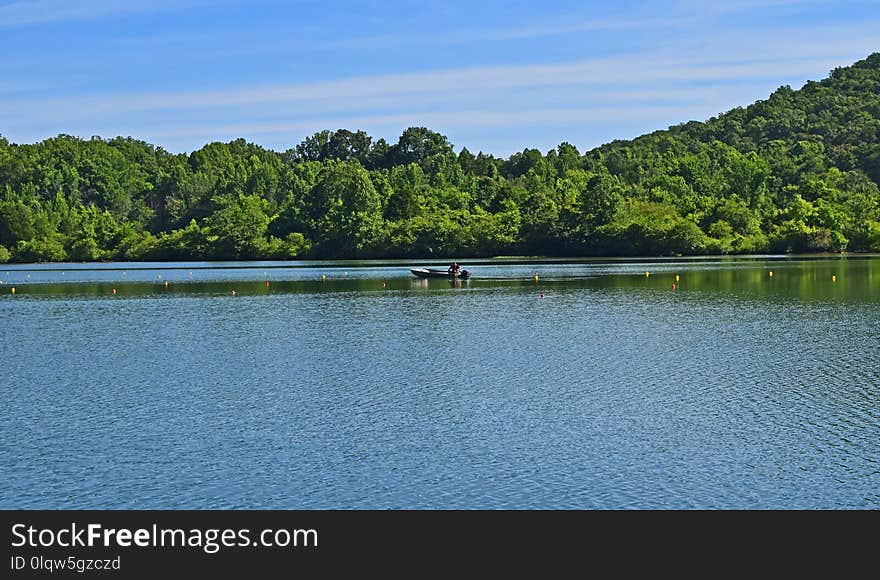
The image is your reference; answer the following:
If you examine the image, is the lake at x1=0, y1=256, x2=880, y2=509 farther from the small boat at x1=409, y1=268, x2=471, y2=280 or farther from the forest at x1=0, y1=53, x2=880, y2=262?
the forest at x1=0, y1=53, x2=880, y2=262

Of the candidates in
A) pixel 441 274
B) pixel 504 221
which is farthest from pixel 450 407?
pixel 504 221

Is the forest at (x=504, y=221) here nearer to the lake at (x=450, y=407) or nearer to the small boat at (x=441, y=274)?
the small boat at (x=441, y=274)

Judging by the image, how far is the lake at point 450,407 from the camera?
2434cm

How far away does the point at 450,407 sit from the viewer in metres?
33.6

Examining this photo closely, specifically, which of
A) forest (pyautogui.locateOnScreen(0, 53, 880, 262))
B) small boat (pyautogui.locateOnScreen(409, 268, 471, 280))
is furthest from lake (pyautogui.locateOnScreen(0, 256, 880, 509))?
forest (pyautogui.locateOnScreen(0, 53, 880, 262))

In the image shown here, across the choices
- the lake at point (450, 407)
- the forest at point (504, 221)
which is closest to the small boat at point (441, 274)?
the lake at point (450, 407)

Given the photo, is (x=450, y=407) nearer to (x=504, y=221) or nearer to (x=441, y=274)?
(x=441, y=274)

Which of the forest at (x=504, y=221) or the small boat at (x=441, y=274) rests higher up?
the forest at (x=504, y=221)

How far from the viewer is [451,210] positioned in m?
183

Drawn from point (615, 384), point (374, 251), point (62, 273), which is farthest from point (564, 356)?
point (374, 251)

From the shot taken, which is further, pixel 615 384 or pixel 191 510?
pixel 615 384
